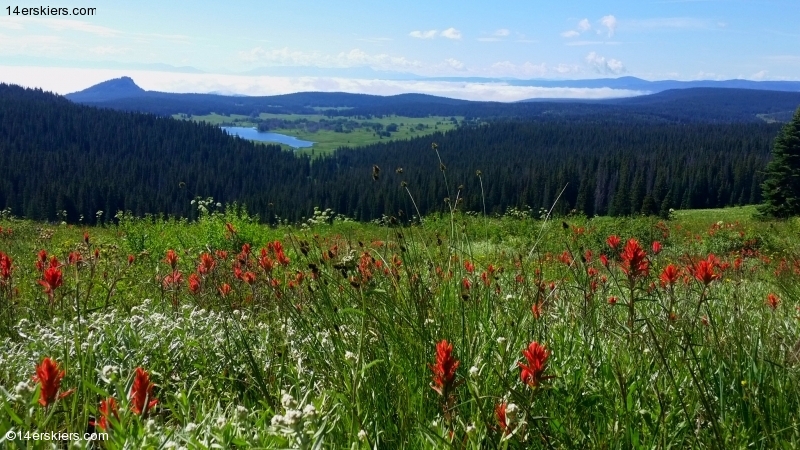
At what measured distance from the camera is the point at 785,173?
123 ft

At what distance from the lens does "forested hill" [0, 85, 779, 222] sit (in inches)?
3659

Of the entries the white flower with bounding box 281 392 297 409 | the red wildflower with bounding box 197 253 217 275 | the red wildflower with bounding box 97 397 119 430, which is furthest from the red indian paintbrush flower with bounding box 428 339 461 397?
the red wildflower with bounding box 197 253 217 275

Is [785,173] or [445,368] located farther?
[785,173]

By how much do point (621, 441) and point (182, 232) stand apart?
11996mm

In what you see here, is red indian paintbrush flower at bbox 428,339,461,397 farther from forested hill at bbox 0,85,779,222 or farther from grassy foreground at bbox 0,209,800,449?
forested hill at bbox 0,85,779,222

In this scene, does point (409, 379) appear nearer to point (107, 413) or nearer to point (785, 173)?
point (107, 413)

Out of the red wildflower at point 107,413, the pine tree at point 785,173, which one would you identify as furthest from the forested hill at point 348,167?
the red wildflower at point 107,413

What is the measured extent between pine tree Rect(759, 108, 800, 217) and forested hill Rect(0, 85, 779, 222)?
27904 millimetres

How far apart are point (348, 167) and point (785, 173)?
130 meters

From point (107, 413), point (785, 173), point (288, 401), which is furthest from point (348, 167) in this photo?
point (288, 401)

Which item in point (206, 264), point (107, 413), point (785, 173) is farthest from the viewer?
point (785, 173)

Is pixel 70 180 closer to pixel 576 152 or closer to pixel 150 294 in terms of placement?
pixel 576 152

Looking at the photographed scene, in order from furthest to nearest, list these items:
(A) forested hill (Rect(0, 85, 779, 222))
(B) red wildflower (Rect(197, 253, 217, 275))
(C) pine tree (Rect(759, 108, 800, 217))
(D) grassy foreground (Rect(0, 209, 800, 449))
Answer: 1. (A) forested hill (Rect(0, 85, 779, 222))
2. (C) pine tree (Rect(759, 108, 800, 217))
3. (B) red wildflower (Rect(197, 253, 217, 275))
4. (D) grassy foreground (Rect(0, 209, 800, 449))

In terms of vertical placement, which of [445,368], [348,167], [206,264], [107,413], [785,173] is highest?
[445,368]
